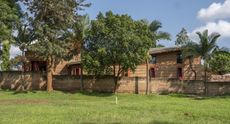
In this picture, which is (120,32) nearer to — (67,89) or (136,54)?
(136,54)

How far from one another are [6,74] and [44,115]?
33.3 metres

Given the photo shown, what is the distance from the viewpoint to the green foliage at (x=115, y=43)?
164ft

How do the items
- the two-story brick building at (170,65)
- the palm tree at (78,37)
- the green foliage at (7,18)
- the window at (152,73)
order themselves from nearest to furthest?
the green foliage at (7,18), the palm tree at (78,37), the two-story brick building at (170,65), the window at (152,73)

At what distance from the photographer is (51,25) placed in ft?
172

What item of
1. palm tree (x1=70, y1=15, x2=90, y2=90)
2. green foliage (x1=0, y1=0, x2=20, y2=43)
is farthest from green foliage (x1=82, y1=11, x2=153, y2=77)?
green foliage (x1=0, y1=0, x2=20, y2=43)

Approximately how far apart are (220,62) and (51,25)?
2752cm

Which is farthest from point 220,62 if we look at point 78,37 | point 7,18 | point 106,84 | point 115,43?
point 7,18

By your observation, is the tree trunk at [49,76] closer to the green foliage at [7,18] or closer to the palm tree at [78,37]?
the palm tree at [78,37]

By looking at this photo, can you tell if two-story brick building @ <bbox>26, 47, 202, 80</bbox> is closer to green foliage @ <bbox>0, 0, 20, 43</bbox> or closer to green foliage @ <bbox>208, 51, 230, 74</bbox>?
green foliage @ <bbox>208, 51, 230, 74</bbox>

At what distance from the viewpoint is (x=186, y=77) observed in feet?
219

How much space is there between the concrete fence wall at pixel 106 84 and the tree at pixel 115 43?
2698mm

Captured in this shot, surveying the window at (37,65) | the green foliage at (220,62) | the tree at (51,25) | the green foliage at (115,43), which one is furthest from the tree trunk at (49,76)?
the green foliage at (220,62)

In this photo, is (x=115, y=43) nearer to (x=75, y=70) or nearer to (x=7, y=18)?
(x=7, y=18)

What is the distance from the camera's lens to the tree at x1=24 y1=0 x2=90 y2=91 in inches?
2008
